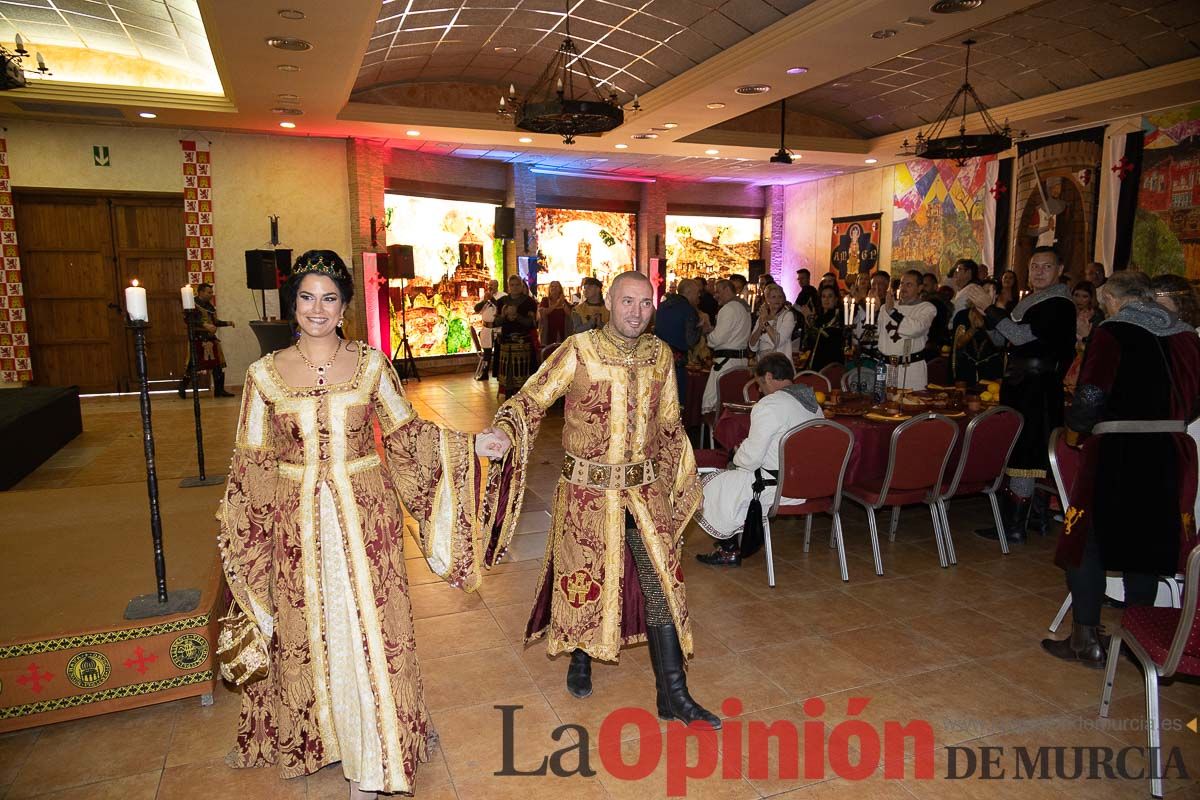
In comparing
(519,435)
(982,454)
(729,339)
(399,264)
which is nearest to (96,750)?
(519,435)

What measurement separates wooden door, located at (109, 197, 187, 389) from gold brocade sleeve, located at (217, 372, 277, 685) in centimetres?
1050

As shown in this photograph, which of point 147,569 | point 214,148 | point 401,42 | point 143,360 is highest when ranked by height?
point 401,42

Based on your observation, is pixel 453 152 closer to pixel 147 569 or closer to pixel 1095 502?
pixel 147 569

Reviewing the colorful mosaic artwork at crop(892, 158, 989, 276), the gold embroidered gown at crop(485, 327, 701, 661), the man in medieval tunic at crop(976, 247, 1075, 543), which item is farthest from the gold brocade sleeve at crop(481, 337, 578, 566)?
the colorful mosaic artwork at crop(892, 158, 989, 276)

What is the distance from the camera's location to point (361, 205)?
12.2m

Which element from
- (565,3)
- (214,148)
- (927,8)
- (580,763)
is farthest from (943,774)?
(214,148)

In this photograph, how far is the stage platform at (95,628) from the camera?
111 inches

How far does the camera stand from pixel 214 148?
1150cm

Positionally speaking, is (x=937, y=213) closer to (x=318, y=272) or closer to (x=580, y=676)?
(x=580, y=676)

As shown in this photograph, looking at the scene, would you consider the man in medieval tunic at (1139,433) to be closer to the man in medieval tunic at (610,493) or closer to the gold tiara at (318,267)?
the man in medieval tunic at (610,493)

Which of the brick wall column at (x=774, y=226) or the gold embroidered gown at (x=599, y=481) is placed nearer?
the gold embroidered gown at (x=599, y=481)

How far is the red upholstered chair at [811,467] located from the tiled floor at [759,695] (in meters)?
0.44

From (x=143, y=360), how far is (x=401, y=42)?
744 centimetres

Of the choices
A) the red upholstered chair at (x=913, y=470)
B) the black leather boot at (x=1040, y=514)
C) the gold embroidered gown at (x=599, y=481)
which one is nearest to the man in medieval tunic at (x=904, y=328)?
the black leather boot at (x=1040, y=514)
